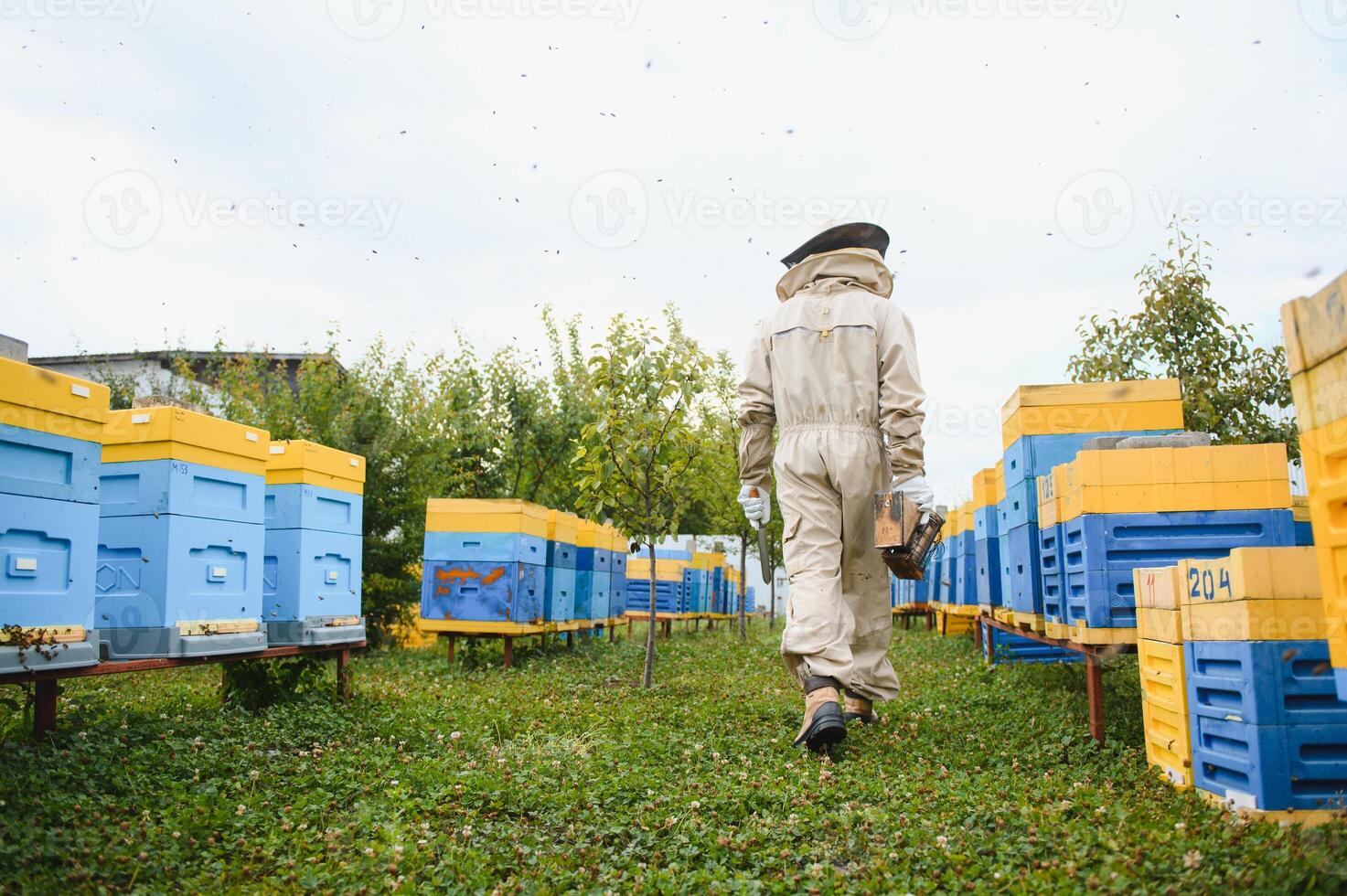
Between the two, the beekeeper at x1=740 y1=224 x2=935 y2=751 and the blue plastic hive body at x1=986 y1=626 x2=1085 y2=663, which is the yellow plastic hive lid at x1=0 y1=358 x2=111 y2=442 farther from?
the blue plastic hive body at x1=986 y1=626 x2=1085 y2=663

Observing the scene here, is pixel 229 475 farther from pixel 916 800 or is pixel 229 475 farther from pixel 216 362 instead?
pixel 216 362

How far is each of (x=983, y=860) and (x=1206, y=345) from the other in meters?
7.26

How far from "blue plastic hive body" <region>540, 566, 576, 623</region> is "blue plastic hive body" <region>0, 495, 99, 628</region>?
572cm

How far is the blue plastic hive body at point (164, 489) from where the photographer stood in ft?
15.1

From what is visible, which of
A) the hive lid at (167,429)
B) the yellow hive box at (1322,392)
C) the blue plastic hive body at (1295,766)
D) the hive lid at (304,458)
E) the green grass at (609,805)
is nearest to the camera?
the yellow hive box at (1322,392)

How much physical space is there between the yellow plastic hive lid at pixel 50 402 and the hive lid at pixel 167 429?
591mm

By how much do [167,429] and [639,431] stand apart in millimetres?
3923

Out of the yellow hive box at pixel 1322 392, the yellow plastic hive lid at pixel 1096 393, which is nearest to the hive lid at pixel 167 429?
the yellow plastic hive lid at pixel 1096 393

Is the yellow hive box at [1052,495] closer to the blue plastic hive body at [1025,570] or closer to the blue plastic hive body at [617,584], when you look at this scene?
the blue plastic hive body at [1025,570]

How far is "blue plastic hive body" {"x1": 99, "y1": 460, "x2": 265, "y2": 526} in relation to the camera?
460cm

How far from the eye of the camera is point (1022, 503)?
556 centimetres

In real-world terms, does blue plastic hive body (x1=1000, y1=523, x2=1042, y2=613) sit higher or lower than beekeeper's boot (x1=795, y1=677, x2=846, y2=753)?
higher

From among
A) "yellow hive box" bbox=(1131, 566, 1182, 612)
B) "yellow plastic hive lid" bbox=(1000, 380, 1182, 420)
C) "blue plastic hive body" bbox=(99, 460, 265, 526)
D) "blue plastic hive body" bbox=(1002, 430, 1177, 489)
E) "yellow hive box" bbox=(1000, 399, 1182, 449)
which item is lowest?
"yellow hive box" bbox=(1131, 566, 1182, 612)

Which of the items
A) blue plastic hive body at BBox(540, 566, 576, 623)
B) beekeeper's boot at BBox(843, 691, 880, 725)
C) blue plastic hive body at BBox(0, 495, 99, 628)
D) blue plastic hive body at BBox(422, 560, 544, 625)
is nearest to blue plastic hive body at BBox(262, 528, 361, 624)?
blue plastic hive body at BBox(0, 495, 99, 628)
